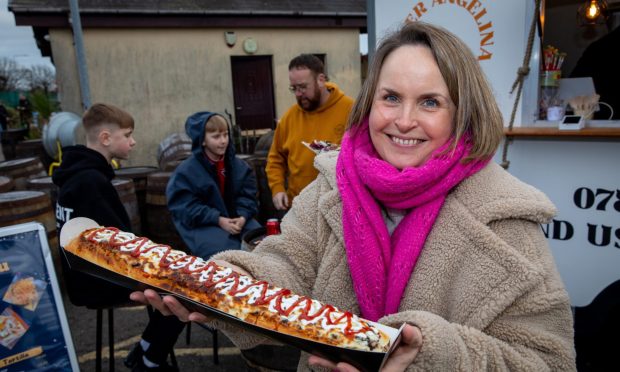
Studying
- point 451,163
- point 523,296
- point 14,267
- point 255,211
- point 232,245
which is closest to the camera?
point 523,296

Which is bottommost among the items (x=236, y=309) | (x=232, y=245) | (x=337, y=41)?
(x=232, y=245)

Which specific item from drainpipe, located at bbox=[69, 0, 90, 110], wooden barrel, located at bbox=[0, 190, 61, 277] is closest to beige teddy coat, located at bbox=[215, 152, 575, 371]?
wooden barrel, located at bbox=[0, 190, 61, 277]

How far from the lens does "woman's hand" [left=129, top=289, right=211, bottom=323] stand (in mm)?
1380

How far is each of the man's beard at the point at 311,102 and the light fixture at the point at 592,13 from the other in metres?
3.66

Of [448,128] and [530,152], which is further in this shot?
[530,152]

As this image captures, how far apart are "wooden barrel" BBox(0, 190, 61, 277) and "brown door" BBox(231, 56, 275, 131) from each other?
27.2 feet

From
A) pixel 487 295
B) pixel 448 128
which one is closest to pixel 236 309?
pixel 487 295

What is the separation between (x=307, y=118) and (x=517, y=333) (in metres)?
3.23

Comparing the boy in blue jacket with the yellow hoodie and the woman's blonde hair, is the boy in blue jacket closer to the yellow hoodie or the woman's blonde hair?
the yellow hoodie

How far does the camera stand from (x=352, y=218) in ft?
4.56

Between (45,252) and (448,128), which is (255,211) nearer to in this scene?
(45,252)

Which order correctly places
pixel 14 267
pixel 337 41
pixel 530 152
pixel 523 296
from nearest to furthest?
pixel 523 296
pixel 14 267
pixel 530 152
pixel 337 41

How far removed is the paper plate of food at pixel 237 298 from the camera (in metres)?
1.13

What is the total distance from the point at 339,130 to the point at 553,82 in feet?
5.89
